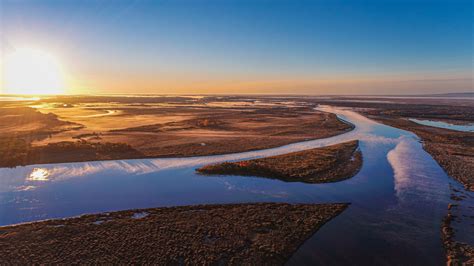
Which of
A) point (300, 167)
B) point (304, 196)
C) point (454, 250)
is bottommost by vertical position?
point (454, 250)

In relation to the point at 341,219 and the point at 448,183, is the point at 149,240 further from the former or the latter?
the point at 448,183

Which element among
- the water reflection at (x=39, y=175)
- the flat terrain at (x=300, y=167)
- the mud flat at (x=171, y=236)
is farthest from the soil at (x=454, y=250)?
the water reflection at (x=39, y=175)

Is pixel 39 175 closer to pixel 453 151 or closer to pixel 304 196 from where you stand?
pixel 304 196

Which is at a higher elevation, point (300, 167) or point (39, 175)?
point (300, 167)

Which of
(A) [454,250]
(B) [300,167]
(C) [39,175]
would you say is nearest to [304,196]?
(B) [300,167]

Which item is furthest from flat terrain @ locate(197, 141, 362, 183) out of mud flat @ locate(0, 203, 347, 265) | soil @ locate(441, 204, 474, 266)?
soil @ locate(441, 204, 474, 266)

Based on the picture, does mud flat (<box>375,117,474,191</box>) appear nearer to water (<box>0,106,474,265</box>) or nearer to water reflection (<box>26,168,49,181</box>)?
water (<box>0,106,474,265</box>)

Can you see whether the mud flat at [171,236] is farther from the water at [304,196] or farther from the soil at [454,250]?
the soil at [454,250]
